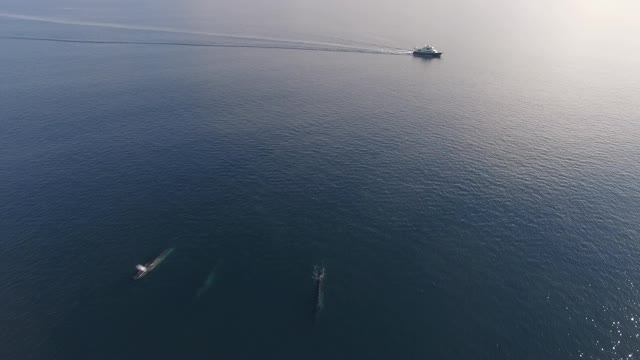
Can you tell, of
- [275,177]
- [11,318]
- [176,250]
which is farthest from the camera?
[275,177]

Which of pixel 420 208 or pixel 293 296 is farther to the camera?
pixel 420 208

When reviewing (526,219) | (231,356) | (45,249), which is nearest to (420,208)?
(526,219)

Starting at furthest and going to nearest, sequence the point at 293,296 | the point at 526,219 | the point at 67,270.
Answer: the point at 526,219 → the point at 67,270 → the point at 293,296

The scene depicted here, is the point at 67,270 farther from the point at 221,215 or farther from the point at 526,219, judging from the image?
the point at 526,219

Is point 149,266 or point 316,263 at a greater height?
point 316,263

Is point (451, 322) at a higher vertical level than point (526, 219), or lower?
lower

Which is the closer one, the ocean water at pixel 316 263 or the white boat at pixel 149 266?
the ocean water at pixel 316 263

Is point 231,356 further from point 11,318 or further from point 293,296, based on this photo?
point 11,318

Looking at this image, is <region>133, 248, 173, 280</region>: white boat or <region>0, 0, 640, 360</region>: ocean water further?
<region>133, 248, 173, 280</region>: white boat

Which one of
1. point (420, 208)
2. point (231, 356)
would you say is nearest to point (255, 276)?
point (231, 356)

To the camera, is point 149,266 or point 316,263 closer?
point 149,266
